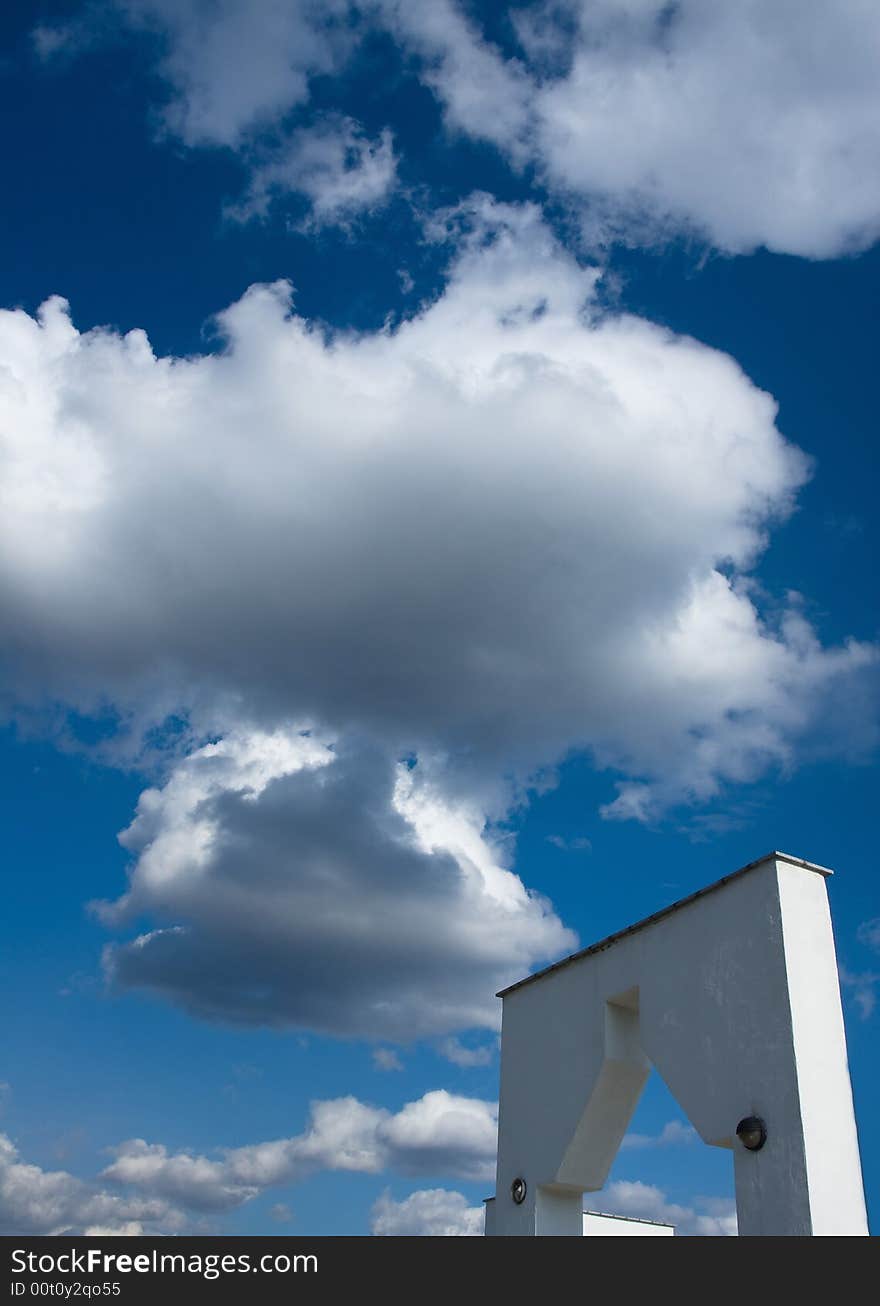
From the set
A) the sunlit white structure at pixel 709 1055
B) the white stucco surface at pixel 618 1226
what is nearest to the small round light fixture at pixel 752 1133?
the sunlit white structure at pixel 709 1055

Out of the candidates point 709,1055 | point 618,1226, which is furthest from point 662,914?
point 618,1226

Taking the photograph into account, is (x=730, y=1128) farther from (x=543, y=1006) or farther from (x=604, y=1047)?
(x=543, y=1006)

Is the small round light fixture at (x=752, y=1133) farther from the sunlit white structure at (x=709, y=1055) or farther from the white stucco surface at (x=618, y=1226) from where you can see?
the white stucco surface at (x=618, y=1226)

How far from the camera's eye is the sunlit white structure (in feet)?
33.6

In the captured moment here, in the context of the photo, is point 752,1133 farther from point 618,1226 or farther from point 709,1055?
point 618,1226

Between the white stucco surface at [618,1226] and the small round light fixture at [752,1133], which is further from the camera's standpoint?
the white stucco surface at [618,1226]

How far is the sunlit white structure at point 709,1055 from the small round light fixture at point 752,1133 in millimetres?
15

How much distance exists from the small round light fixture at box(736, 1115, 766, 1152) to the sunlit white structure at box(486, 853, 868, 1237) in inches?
0.6

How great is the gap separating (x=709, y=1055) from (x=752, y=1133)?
105 centimetres

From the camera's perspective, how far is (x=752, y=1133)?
10547mm

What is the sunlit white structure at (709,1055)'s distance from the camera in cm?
1025

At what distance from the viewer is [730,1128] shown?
11.0 meters

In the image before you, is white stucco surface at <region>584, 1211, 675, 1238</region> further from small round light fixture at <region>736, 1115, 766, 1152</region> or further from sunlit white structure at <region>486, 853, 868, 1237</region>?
small round light fixture at <region>736, 1115, 766, 1152</region>
